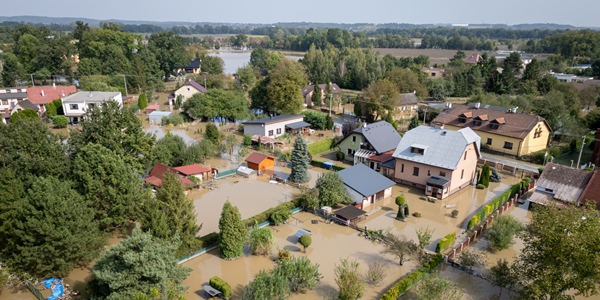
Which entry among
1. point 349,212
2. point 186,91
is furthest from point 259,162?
point 186,91

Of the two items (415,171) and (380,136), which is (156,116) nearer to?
(380,136)

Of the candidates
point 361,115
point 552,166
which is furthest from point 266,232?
point 361,115

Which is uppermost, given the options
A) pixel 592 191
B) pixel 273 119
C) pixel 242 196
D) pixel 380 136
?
pixel 380 136

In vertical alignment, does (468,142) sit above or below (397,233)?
above

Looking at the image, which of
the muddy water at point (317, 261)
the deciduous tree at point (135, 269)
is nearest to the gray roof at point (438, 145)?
the muddy water at point (317, 261)

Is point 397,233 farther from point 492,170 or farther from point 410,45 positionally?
point 410,45

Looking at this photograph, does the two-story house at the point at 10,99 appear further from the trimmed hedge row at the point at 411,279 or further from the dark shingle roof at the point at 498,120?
the trimmed hedge row at the point at 411,279
